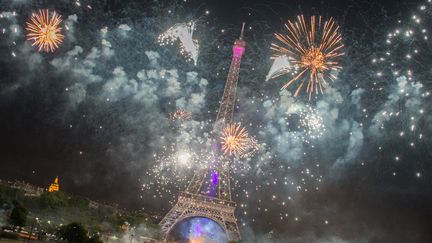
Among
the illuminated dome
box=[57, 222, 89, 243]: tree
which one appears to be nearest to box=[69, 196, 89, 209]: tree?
the illuminated dome

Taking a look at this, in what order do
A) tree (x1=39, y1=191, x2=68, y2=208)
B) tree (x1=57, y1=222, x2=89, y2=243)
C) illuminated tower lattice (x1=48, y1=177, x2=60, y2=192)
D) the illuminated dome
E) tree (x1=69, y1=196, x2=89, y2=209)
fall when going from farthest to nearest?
illuminated tower lattice (x1=48, y1=177, x2=60, y2=192) < the illuminated dome < tree (x1=69, y1=196, x2=89, y2=209) < tree (x1=39, y1=191, x2=68, y2=208) < tree (x1=57, y1=222, x2=89, y2=243)

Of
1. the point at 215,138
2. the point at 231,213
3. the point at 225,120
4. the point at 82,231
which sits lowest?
the point at 82,231

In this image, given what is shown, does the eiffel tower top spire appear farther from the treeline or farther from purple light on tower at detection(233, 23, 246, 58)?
the treeline

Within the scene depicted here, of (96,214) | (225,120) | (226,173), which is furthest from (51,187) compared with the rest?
(225,120)

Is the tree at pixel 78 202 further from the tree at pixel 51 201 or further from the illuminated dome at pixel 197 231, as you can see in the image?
the illuminated dome at pixel 197 231

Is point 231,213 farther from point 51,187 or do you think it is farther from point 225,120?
point 51,187

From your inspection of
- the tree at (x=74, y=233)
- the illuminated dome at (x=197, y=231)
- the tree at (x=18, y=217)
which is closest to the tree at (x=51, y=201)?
the tree at (x=18, y=217)

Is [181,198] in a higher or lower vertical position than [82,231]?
higher

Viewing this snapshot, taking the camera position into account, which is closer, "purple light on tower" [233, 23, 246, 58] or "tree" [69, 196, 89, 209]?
"purple light on tower" [233, 23, 246, 58]
